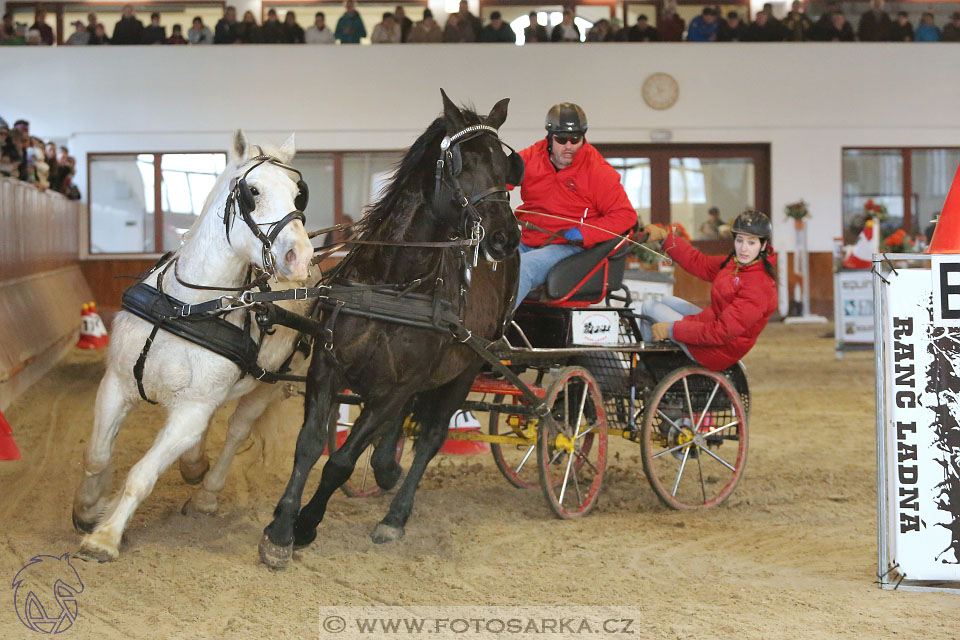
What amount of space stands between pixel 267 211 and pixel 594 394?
2261mm

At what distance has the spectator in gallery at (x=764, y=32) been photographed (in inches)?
690

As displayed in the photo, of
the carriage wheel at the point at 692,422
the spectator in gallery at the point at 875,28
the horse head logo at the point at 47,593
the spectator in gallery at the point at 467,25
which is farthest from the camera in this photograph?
the spectator in gallery at the point at 875,28

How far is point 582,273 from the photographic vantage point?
17.3ft

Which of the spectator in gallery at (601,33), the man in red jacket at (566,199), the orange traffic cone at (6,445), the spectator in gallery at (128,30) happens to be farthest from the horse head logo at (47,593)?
the spectator in gallery at (601,33)

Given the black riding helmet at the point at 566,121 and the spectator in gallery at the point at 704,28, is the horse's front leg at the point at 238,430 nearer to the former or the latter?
the black riding helmet at the point at 566,121

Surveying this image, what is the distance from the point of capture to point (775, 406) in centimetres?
915

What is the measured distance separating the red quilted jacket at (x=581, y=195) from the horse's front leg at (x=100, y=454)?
2305 millimetres

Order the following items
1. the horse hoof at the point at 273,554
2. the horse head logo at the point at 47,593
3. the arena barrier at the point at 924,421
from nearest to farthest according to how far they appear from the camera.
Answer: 1. the horse head logo at the point at 47,593
2. the arena barrier at the point at 924,421
3. the horse hoof at the point at 273,554

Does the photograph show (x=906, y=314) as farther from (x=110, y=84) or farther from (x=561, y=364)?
(x=110, y=84)

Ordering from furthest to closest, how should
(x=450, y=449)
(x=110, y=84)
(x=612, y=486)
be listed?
(x=110, y=84) → (x=450, y=449) → (x=612, y=486)

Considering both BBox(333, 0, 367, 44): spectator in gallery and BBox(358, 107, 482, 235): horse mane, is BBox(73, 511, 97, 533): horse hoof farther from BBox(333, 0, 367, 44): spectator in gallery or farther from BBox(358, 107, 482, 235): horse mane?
BBox(333, 0, 367, 44): spectator in gallery

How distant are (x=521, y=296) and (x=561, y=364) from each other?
22.1 inches

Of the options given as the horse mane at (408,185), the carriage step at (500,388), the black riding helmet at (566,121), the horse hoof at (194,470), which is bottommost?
Answer: the horse hoof at (194,470)

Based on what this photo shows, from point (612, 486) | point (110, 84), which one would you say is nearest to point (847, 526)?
point (612, 486)
